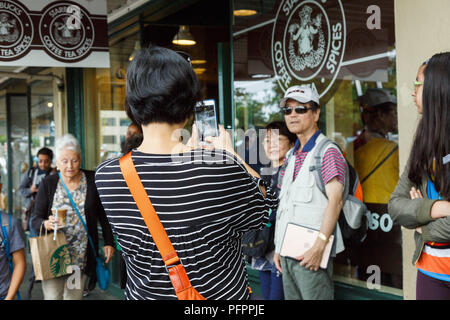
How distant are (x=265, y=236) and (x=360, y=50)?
1784mm

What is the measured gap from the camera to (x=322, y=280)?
3.64m

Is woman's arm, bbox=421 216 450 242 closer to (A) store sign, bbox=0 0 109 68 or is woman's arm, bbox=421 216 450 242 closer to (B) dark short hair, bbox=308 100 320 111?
(B) dark short hair, bbox=308 100 320 111

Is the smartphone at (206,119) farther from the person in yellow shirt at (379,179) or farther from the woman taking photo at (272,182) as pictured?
the person in yellow shirt at (379,179)

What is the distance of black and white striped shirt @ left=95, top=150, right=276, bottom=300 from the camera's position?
1.75m

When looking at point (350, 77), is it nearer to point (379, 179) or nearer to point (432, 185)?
point (379, 179)

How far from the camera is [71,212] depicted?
14.4ft

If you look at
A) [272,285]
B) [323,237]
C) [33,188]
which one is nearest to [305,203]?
[323,237]

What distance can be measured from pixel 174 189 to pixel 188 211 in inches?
3.7

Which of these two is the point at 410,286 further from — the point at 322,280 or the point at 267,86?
the point at 267,86

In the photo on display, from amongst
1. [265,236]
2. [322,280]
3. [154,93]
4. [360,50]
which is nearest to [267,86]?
[360,50]

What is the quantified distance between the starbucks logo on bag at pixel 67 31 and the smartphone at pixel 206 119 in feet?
10.3

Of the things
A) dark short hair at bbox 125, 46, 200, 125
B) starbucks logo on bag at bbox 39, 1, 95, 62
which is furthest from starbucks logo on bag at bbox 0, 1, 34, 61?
dark short hair at bbox 125, 46, 200, 125

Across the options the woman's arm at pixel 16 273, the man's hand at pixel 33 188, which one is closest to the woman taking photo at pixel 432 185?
the woman's arm at pixel 16 273

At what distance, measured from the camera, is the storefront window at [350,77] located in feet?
13.4
